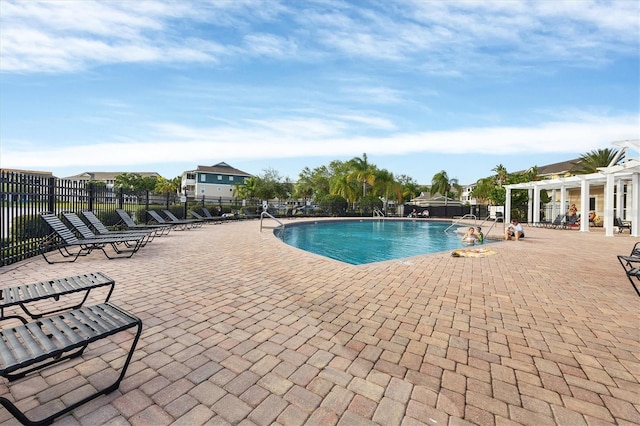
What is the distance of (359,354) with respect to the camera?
8.48 feet

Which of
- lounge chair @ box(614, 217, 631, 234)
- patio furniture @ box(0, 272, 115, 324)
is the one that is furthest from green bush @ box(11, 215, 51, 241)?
lounge chair @ box(614, 217, 631, 234)

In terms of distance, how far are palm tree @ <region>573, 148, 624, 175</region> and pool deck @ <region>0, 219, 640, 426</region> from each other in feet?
90.6

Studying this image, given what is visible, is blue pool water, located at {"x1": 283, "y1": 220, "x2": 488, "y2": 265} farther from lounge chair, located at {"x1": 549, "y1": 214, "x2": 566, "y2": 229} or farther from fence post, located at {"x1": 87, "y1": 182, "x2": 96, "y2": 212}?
fence post, located at {"x1": 87, "y1": 182, "x2": 96, "y2": 212}

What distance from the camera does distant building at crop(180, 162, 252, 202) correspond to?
187 feet

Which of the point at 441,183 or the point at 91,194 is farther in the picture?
the point at 441,183

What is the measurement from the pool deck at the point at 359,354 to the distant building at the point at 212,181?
55077 mm

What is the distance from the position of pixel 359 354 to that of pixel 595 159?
32943 millimetres

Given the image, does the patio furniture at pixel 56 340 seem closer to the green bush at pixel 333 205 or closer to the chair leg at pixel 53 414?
the chair leg at pixel 53 414

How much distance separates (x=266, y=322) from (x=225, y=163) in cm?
6586

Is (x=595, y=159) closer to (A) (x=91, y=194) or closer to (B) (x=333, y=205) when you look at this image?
(B) (x=333, y=205)

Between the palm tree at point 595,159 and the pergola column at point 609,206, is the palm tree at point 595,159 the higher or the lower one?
the higher one

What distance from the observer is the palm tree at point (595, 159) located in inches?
979

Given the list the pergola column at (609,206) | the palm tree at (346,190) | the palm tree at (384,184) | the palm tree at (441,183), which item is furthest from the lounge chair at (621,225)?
the palm tree at (441,183)

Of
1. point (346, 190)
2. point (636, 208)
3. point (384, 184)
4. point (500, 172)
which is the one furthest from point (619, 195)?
point (500, 172)
